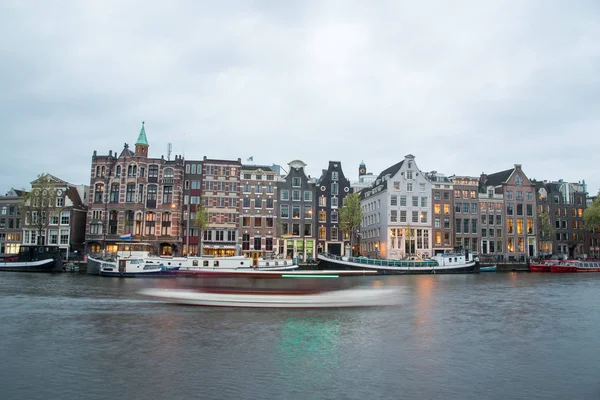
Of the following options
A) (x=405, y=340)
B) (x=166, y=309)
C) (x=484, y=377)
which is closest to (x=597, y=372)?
(x=484, y=377)

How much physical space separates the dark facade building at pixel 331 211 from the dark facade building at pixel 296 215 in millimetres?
2123

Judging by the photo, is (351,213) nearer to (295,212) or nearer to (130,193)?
(295,212)

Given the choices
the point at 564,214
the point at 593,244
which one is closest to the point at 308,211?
the point at 564,214

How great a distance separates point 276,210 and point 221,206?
980 centimetres

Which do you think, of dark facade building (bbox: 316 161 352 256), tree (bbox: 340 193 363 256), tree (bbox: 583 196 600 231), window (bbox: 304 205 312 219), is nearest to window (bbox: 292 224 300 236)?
window (bbox: 304 205 312 219)

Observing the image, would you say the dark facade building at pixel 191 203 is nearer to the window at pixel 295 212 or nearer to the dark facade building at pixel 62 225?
the window at pixel 295 212

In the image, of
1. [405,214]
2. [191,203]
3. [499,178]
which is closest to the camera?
[191,203]

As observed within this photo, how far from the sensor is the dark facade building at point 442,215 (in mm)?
91375

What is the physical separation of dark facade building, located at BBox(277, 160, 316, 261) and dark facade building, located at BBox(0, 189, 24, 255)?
5030 centimetres

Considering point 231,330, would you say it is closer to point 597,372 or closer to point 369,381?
point 369,381

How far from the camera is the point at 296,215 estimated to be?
86.6 metres

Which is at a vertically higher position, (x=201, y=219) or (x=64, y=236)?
(x=201, y=219)

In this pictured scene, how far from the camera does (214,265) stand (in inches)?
2490

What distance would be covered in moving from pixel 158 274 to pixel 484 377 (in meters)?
49.6
